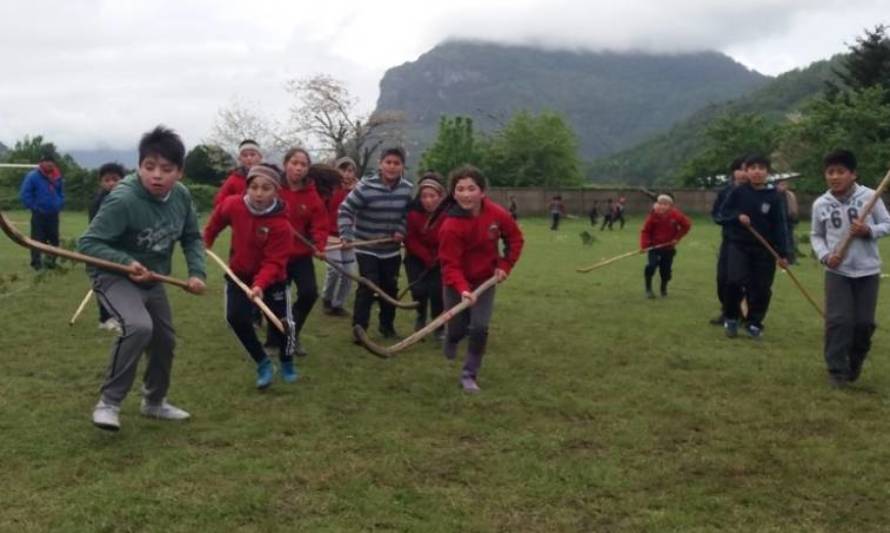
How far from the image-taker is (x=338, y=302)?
435 inches

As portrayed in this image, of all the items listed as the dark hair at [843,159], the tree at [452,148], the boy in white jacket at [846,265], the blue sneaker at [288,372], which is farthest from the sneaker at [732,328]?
the tree at [452,148]

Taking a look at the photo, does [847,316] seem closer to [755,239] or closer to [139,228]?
[755,239]

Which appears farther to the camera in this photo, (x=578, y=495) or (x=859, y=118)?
(x=859, y=118)

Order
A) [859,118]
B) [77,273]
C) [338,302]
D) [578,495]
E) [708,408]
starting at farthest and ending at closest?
[859,118]
[77,273]
[338,302]
[708,408]
[578,495]

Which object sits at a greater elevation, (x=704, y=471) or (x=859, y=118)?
(x=859, y=118)

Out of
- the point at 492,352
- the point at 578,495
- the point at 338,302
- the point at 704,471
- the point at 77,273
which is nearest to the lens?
the point at 578,495

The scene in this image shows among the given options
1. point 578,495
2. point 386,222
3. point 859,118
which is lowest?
point 578,495

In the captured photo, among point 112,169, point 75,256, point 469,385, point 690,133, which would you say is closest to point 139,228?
point 75,256

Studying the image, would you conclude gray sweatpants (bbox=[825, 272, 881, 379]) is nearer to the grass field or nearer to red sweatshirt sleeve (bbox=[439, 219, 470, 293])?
the grass field

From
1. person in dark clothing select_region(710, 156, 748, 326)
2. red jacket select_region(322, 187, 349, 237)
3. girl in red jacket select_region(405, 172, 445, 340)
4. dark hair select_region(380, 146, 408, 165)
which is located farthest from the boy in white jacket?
red jacket select_region(322, 187, 349, 237)

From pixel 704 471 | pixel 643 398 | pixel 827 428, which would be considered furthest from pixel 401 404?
pixel 827 428

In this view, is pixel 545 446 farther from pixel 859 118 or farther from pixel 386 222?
pixel 859 118

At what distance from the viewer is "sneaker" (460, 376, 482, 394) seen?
7030mm

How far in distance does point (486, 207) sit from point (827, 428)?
9.43 feet
